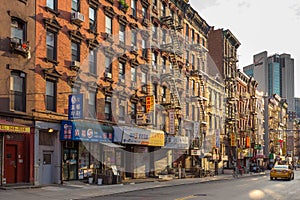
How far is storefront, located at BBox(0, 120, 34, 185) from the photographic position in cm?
2350

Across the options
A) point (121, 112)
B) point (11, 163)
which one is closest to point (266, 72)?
point (121, 112)

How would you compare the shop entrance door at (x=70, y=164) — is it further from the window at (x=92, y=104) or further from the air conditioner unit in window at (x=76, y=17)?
the air conditioner unit in window at (x=76, y=17)

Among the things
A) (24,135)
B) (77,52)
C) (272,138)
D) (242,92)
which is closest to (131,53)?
(77,52)

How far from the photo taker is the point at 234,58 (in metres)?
70.1

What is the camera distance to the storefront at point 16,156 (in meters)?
23.5

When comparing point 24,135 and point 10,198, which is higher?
point 24,135

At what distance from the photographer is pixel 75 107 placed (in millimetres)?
27141

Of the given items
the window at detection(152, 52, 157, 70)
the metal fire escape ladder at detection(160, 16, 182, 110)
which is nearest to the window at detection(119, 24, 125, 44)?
the window at detection(152, 52, 157, 70)

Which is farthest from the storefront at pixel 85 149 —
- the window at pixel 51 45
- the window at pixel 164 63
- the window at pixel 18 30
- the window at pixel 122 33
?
the window at pixel 164 63

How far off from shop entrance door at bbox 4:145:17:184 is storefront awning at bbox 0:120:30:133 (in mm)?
2081

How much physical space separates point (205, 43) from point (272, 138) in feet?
172

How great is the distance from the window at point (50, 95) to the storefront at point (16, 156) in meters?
2.51

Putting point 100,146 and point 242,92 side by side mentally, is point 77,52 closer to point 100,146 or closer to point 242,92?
point 100,146

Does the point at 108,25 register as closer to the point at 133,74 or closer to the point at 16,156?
the point at 133,74
